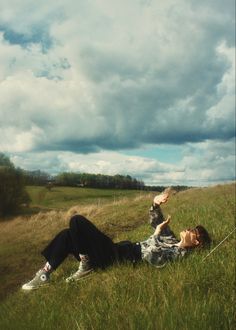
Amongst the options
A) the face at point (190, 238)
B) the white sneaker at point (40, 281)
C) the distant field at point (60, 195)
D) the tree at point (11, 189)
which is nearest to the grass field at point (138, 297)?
the white sneaker at point (40, 281)

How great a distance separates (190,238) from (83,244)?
156 centimetres

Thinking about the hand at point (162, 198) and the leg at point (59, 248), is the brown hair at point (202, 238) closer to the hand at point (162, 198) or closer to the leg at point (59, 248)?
the hand at point (162, 198)

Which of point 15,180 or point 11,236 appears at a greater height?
point 15,180

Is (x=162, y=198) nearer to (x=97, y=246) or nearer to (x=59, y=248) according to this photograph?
(x=97, y=246)

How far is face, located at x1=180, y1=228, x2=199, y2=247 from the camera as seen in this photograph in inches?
344

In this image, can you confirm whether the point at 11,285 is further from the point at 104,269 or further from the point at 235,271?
the point at 235,271

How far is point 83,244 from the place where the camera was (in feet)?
28.7

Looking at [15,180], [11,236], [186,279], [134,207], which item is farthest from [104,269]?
[15,180]

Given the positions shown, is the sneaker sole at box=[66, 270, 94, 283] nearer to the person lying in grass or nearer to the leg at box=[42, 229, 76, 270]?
the person lying in grass

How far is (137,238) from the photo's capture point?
1201cm

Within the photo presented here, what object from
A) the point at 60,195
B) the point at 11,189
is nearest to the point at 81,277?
the point at 60,195

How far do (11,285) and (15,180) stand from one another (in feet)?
92.9

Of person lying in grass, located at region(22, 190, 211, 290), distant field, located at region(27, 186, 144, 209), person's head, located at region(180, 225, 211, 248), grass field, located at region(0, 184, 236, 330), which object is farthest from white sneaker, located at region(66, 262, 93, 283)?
distant field, located at region(27, 186, 144, 209)

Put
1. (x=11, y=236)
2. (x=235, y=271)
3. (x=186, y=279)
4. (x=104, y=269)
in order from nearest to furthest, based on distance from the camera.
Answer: (x=186, y=279)
(x=235, y=271)
(x=104, y=269)
(x=11, y=236)
